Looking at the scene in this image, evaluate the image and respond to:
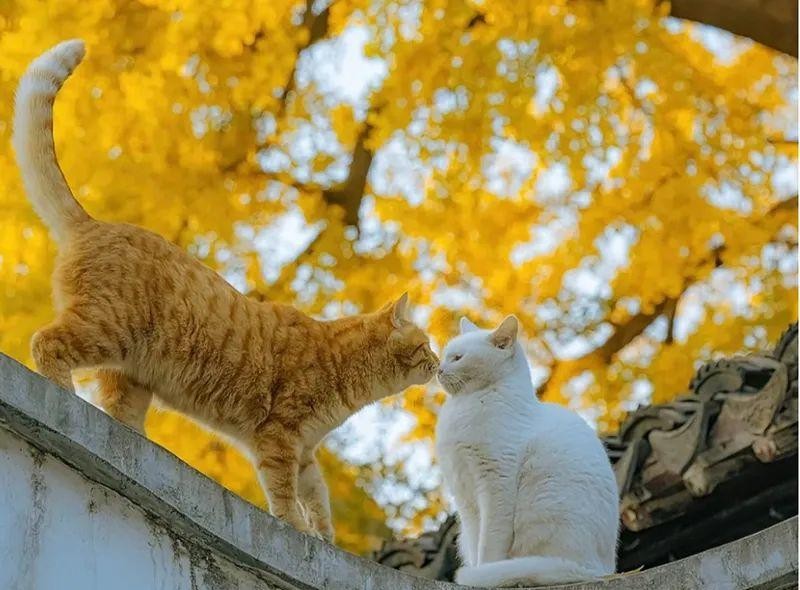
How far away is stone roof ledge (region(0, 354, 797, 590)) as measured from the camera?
88.4 inches

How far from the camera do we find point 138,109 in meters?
5.73

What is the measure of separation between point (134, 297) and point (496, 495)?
3.65 ft

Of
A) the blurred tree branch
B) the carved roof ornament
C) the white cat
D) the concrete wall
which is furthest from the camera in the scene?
the blurred tree branch

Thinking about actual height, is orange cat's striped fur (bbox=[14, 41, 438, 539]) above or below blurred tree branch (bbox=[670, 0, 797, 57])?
below

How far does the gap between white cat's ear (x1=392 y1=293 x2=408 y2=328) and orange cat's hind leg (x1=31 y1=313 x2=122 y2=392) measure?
1109 millimetres

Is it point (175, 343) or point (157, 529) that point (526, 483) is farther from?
point (157, 529)

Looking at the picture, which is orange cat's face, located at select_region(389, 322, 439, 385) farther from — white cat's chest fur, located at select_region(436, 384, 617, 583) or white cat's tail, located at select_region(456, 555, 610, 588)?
white cat's tail, located at select_region(456, 555, 610, 588)

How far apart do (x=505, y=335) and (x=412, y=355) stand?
0.47m

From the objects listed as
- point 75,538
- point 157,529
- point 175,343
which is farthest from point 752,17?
point 75,538

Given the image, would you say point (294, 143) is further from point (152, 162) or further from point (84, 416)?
point (84, 416)

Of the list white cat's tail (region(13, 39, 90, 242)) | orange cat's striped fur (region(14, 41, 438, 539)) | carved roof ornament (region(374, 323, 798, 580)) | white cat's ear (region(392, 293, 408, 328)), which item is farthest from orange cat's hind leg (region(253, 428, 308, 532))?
carved roof ornament (region(374, 323, 798, 580))

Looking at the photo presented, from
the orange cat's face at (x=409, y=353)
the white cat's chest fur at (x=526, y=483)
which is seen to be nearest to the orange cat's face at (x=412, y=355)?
the orange cat's face at (x=409, y=353)

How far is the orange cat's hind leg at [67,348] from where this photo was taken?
305cm

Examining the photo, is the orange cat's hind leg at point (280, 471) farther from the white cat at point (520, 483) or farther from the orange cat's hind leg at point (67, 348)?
the orange cat's hind leg at point (67, 348)
